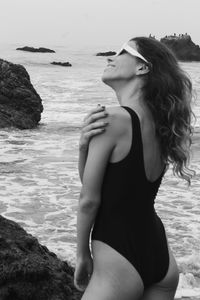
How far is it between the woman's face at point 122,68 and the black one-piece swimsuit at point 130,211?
0.55 ft

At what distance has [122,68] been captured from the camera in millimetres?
2031

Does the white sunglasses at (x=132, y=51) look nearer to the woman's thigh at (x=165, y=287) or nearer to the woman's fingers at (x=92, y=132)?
the woman's fingers at (x=92, y=132)

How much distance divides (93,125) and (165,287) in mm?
657

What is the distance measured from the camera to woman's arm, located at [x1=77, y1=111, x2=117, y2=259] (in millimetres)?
1844

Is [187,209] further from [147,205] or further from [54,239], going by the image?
[147,205]

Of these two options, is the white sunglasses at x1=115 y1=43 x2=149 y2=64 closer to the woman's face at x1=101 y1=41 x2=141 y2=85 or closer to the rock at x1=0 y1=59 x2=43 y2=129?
the woman's face at x1=101 y1=41 x2=141 y2=85

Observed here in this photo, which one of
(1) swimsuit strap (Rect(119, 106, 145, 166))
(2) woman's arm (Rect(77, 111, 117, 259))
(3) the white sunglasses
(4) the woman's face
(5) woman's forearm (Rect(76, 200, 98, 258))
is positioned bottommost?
(5) woman's forearm (Rect(76, 200, 98, 258))

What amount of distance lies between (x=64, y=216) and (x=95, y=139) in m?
4.95

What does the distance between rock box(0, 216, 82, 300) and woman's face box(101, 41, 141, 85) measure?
1313 millimetres

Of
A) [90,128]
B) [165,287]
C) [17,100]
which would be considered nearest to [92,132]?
[90,128]

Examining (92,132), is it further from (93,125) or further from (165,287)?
(165,287)

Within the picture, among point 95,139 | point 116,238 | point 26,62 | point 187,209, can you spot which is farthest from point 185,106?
point 26,62

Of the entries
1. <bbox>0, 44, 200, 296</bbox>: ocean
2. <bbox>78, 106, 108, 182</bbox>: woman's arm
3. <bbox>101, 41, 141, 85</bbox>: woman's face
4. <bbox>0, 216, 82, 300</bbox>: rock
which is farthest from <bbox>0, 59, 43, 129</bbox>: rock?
<bbox>78, 106, 108, 182</bbox>: woman's arm

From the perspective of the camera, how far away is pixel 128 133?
186cm
